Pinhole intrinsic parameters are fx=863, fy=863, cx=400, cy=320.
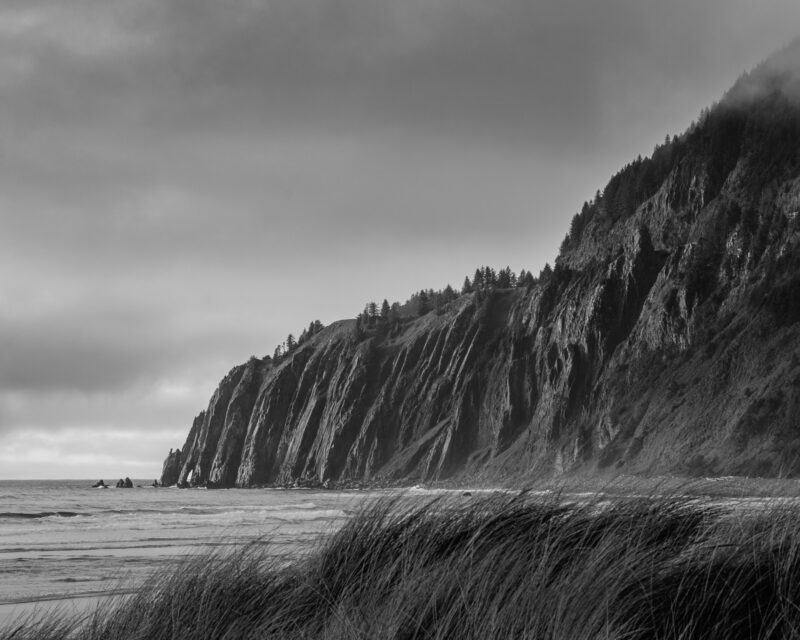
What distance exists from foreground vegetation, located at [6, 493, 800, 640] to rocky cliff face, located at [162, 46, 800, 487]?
57.5 metres

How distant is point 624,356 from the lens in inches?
3383

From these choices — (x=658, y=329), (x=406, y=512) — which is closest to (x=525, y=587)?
(x=406, y=512)

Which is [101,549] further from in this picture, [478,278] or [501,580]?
[478,278]

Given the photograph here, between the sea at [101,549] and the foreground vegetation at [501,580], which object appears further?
the sea at [101,549]

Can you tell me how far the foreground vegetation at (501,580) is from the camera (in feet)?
15.4

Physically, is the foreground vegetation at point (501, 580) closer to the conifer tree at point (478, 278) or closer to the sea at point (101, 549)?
the sea at point (101, 549)

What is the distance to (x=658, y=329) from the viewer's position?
271 ft

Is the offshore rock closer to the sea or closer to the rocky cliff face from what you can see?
the rocky cliff face

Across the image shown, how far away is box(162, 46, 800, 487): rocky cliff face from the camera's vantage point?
68.0 meters

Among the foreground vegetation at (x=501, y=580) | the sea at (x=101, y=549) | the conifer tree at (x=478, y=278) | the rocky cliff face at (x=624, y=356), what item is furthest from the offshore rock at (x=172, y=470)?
the foreground vegetation at (x=501, y=580)

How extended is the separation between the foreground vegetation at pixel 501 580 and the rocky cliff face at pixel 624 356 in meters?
57.5

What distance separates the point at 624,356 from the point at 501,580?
83.6m

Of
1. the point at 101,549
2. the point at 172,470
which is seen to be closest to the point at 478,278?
the point at 172,470

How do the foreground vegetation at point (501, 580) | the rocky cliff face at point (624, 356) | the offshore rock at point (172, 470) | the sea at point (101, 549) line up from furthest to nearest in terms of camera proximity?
the offshore rock at point (172, 470), the rocky cliff face at point (624, 356), the sea at point (101, 549), the foreground vegetation at point (501, 580)
